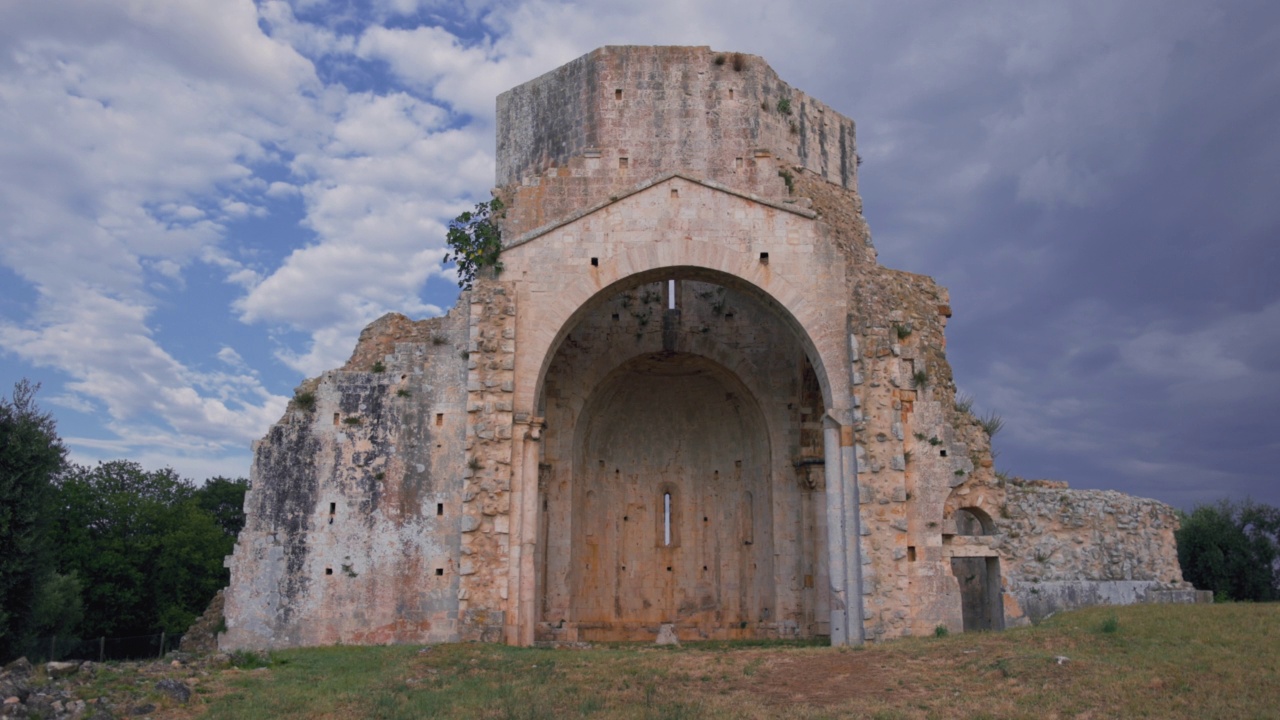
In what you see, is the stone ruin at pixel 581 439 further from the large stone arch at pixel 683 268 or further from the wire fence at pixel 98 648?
the wire fence at pixel 98 648

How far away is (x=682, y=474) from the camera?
2689 cm

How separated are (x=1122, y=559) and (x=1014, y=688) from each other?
7.50m

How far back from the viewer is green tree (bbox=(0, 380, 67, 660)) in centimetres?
1645

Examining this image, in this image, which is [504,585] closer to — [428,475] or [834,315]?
[428,475]

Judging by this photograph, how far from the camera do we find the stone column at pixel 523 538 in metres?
19.0

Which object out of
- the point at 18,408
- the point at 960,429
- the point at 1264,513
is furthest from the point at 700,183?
the point at 1264,513

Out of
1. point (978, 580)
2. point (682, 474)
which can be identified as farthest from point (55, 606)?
point (978, 580)

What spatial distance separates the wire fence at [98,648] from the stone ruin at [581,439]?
3.08 meters

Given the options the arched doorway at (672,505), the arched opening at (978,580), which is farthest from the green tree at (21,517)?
the arched opening at (978,580)

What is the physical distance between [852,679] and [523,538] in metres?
7.51

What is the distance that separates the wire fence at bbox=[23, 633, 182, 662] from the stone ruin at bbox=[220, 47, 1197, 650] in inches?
121

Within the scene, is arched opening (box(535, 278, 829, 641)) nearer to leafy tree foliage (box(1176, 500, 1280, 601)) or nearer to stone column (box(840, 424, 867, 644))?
stone column (box(840, 424, 867, 644))

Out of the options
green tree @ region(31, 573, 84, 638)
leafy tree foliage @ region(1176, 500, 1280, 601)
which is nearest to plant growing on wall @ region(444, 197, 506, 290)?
green tree @ region(31, 573, 84, 638)

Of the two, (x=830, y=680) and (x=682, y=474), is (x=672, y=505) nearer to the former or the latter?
(x=682, y=474)
